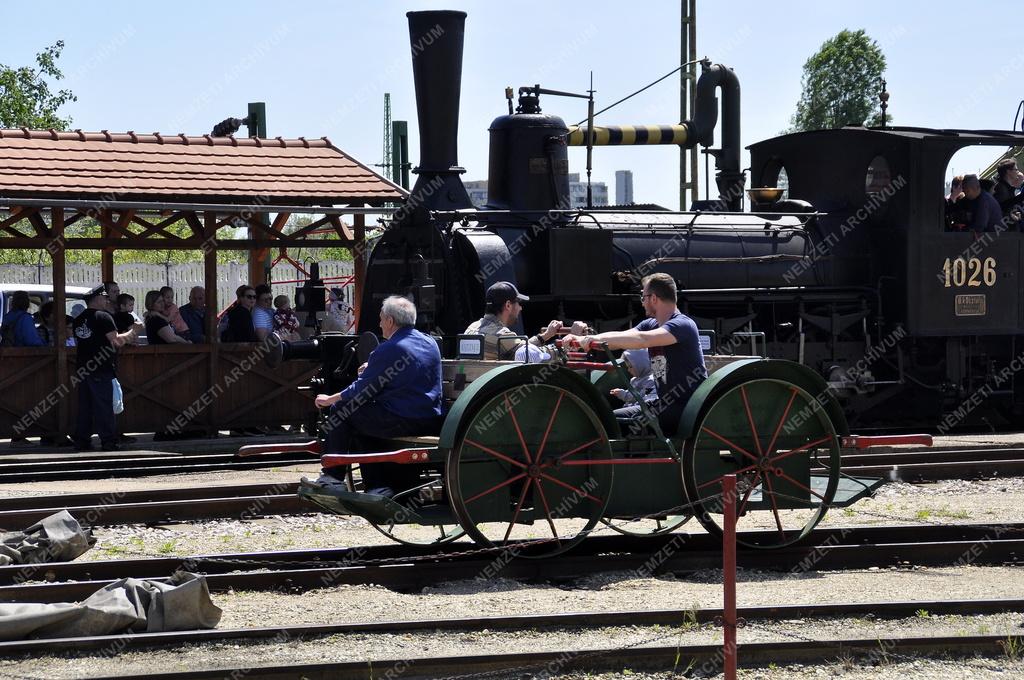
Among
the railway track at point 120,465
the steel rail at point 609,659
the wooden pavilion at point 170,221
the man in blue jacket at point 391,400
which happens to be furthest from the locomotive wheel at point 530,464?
the wooden pavilion at point 170,221

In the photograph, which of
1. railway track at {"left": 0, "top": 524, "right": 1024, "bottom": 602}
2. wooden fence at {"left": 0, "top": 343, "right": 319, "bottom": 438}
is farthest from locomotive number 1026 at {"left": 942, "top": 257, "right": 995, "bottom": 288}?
wooden fence at {"left": 0, "top": 343, "right": 319, "bottom": 438}

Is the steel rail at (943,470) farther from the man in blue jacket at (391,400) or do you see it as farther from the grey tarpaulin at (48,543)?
the grey tarpaulin at (48,543)

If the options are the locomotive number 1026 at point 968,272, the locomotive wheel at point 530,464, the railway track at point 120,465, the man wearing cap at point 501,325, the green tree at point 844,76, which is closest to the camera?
the locomotive wheel at point 530,464

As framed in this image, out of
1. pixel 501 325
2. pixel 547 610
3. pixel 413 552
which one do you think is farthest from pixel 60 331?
→ pixel 547 610

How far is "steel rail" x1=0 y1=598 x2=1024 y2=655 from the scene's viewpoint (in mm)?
5742

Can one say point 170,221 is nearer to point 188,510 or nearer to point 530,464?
point 188,510

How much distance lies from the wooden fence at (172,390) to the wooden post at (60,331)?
15 millimetres

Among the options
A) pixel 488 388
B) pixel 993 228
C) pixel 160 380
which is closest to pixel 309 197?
pixel 160 380

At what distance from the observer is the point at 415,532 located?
8.77 m

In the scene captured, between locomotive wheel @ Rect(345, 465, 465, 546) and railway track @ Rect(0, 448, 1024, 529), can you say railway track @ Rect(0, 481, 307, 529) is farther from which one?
locomotive wheel @ Rect(345, 465, 465, 546)

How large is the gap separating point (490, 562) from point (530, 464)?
0.58 m

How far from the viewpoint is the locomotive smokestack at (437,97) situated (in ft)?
42.2

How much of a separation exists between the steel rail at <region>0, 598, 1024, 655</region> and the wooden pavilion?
8.92 meters

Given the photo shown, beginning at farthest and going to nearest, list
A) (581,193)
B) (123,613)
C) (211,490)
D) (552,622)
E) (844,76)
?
(581,193) < (844,76) < (211,490) < (552,622) < (123,613)
